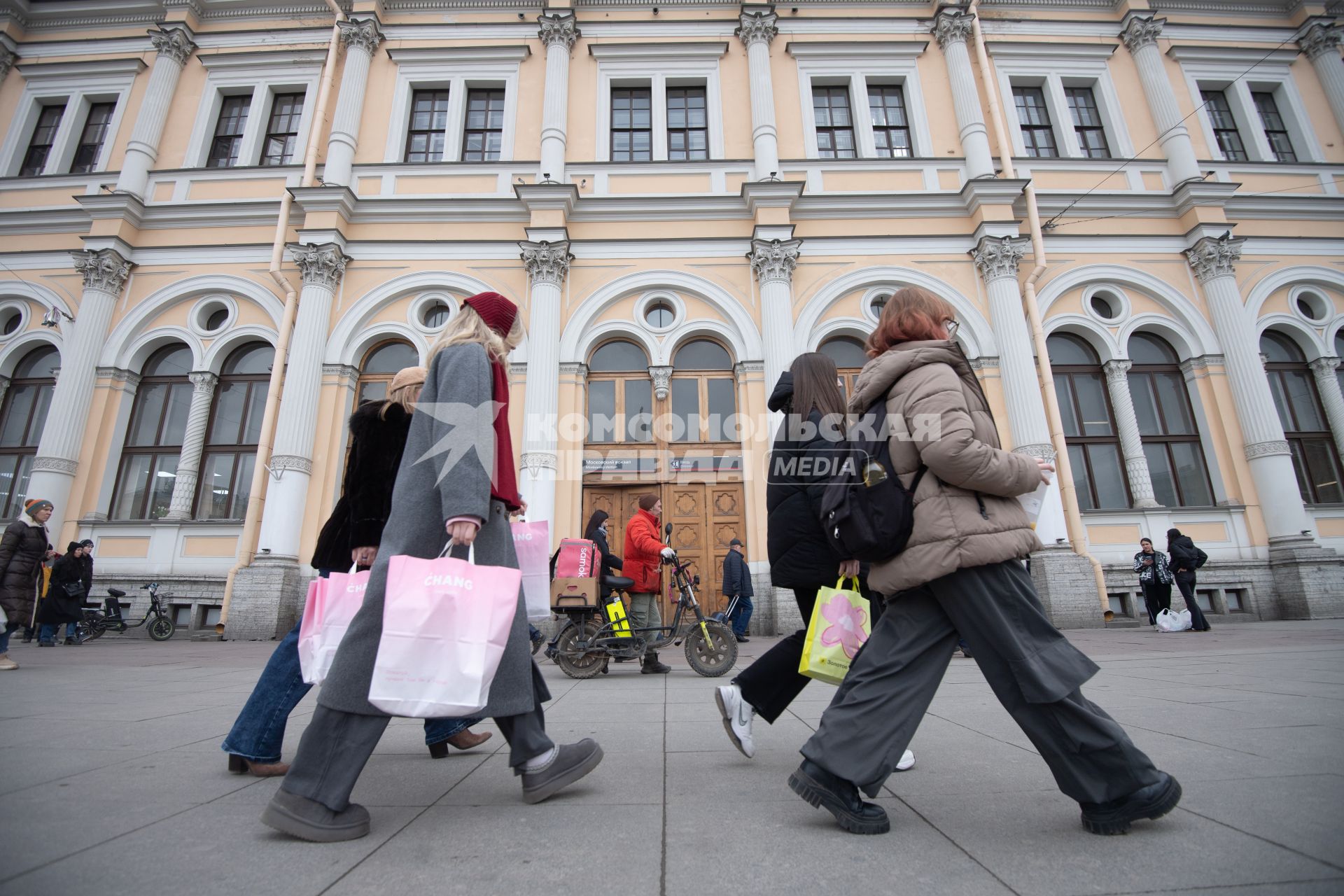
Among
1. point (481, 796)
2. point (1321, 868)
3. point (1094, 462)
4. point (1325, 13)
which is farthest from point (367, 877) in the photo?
point (1325, 13)

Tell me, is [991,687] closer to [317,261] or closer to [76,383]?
[317,261]

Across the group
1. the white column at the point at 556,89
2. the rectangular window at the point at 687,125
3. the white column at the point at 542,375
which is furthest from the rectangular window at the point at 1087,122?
the white column at the point at 542,375

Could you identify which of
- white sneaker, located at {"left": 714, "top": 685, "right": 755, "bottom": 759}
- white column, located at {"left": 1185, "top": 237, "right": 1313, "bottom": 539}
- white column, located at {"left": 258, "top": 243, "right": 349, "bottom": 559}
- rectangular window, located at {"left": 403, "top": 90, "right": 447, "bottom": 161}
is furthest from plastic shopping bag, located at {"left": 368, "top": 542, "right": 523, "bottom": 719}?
white column, located at {"left": 1185, "top": 237, "right": 1313, "bottom": 539}

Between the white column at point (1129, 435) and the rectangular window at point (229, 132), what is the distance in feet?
63.3

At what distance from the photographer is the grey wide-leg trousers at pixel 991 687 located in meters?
1.90

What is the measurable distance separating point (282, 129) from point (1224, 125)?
21.7m

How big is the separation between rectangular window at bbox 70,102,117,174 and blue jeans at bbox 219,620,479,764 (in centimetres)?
1745

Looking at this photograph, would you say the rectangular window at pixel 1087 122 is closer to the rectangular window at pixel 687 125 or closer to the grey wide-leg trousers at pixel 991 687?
the rectangular window at pixel 687 125

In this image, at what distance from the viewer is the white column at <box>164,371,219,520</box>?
1198 cm

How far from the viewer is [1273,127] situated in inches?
576

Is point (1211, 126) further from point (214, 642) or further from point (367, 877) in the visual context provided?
point (214, 642)

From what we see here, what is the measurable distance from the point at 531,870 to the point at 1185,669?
20.1ft

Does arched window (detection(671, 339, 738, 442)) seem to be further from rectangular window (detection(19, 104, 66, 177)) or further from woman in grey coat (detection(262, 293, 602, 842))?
rectangular window (detection(19, 104, 66, 177))

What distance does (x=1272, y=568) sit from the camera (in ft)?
37.6
